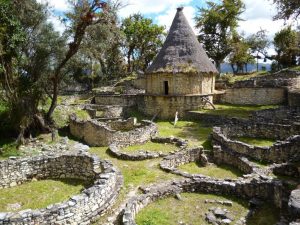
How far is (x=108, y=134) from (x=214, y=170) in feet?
20.2

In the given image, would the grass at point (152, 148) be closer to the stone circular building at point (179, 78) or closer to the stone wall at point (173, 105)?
the stone wall at point (173, 105)

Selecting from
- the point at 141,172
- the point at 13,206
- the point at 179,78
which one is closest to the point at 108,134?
the point at 141,172

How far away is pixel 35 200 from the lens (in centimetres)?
1036

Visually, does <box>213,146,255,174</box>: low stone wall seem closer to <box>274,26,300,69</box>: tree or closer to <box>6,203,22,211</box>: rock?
<box>6,203,22,211</box>: rock

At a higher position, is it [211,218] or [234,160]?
[234,160]

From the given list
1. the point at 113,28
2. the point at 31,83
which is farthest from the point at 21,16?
the point at 113,28

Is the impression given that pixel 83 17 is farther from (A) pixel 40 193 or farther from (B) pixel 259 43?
(B) pixel 259 43

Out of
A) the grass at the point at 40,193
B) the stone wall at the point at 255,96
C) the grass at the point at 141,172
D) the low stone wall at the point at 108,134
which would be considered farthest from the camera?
the stone wall at the point at 255,96

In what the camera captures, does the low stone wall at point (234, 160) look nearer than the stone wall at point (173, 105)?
Yes

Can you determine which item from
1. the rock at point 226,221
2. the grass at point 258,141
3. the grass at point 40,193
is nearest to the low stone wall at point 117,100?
the grass at point 258,141

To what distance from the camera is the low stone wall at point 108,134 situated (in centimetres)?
1731

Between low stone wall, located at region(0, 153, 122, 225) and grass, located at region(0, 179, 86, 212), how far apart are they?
354mm

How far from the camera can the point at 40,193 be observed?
35.9 feet

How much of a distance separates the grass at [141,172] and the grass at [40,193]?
1.73 meters
